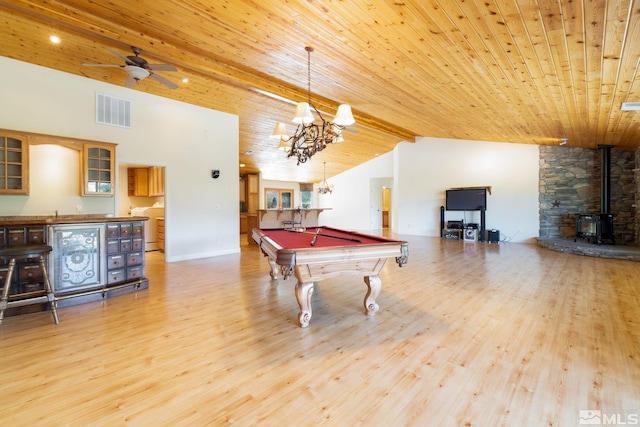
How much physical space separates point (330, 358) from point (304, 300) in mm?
646

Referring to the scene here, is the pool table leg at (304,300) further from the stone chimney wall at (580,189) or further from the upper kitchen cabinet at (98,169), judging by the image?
the stone chimney wall at (580,189)

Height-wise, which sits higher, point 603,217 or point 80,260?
point 603,217

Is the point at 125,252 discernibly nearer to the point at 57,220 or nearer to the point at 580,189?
the point at 57,220

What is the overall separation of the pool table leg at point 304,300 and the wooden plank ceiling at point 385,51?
2.64 meters

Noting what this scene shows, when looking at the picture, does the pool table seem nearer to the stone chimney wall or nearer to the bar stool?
the bar stool

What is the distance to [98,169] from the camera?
473cm

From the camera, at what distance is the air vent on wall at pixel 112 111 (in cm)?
488

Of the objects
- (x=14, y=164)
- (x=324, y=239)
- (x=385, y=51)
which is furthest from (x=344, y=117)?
(x=14, y=164)

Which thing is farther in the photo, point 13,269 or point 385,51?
point 385,51

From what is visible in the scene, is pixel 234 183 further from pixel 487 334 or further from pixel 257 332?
pixel 487 334

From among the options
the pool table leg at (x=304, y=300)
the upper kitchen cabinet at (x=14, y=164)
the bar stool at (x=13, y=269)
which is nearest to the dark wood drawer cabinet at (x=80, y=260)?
the bar stool at (x=13, y=269)

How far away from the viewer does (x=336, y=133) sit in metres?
4.27

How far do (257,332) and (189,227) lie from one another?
4.28 m

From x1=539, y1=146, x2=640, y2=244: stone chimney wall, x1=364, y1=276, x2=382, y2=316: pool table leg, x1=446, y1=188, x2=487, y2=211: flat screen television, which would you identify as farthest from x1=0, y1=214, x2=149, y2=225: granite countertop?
x1=539, y1=146, x2=640, y2=244: stone chimney wall
